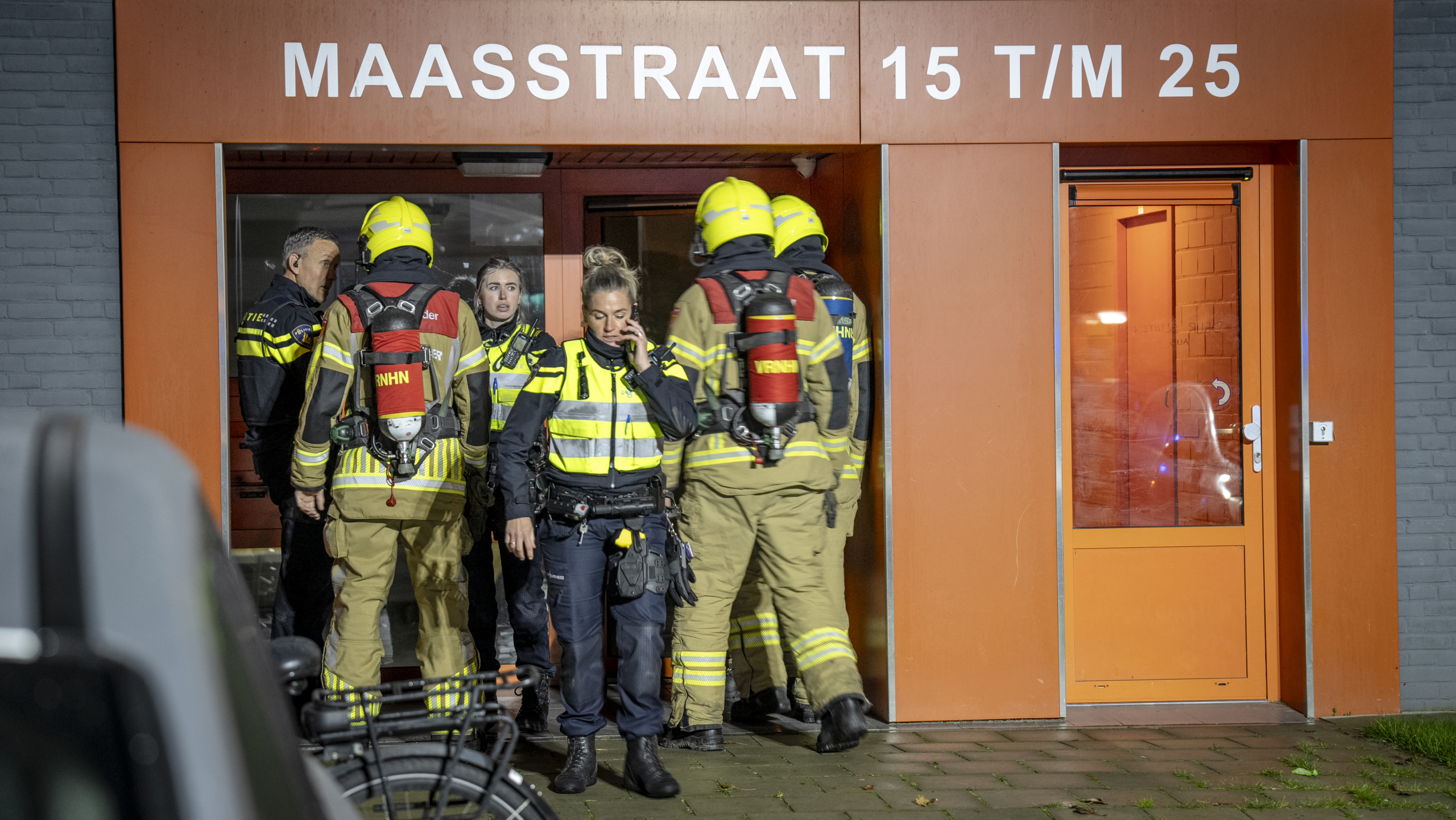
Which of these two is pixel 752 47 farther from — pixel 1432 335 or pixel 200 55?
pixel 1432 335

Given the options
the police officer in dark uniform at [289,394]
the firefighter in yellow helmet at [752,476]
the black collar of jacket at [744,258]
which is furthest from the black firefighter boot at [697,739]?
the black collar of jacket at [744,258]

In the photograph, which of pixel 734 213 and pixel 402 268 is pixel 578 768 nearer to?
pixel 402 268

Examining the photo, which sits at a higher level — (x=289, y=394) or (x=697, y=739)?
(x=289, y=394)

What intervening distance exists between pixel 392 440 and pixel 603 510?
97 cm

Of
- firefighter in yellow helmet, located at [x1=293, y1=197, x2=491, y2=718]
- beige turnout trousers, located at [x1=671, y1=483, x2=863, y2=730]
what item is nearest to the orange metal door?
beige turnout trousers, located at [x1=671, y1=483, x2=863, y2=730]

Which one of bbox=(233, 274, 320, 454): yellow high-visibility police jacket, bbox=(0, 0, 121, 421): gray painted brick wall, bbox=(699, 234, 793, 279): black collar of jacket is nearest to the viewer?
bbox=(699, 234, 793, 279): black collar of jacket

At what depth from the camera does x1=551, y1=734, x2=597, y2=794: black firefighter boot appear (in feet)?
16.2

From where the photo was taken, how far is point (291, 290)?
19.8 feet

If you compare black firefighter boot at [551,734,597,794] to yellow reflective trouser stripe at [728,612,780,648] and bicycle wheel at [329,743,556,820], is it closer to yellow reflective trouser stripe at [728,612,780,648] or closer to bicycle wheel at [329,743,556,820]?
yellow reflective trouser stripe at [728,612,780,648]

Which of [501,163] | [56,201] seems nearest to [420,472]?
[501,163]

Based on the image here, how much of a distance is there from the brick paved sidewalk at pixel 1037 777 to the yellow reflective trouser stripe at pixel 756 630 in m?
0.43

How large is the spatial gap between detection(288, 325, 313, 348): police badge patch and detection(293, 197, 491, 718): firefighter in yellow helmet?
655 mm

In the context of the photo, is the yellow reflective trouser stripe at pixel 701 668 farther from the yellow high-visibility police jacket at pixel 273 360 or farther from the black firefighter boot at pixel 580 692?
the yellow high-visibility police jacket at pixel 273 360

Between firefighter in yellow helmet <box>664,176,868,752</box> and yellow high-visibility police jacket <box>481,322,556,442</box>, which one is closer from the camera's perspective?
firefighter in yellow helmet <box>664,176,868,752</box>
